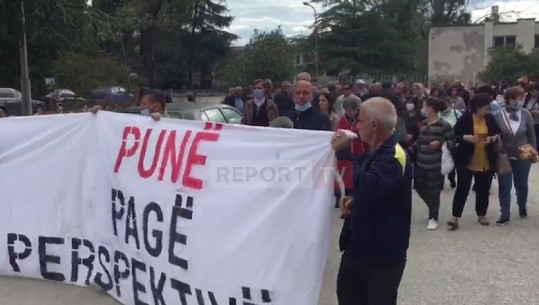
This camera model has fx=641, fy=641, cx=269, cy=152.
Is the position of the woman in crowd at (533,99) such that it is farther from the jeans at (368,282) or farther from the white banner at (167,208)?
the jeans at (368,282)

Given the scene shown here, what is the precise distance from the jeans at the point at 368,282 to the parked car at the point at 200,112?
6.03m

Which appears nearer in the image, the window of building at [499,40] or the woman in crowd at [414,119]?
the woman in crowd at [414,119]

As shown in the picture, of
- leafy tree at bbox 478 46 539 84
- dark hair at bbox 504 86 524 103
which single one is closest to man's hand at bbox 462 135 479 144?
dark hair at bbox 504 86 524 103

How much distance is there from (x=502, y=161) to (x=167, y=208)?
476cm

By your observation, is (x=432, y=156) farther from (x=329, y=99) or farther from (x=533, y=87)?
(x=533, y=87)

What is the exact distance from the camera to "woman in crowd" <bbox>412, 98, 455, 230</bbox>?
306 inches

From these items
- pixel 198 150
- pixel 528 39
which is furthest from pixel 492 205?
pixel 528 39

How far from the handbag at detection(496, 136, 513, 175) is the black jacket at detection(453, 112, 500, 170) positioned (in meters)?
0.04

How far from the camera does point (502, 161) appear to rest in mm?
7812

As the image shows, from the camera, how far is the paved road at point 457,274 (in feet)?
17.5

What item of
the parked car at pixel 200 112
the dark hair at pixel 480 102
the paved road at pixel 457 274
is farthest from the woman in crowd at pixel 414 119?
the parked car at pixel 200 112

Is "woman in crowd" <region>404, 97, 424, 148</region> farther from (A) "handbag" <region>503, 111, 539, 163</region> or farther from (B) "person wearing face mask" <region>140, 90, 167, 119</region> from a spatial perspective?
(B) "person wearing face mask" <region>140, 90, 167, 119</region>

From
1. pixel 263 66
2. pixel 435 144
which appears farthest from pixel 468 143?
pixel 263 66

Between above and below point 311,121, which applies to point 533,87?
above
